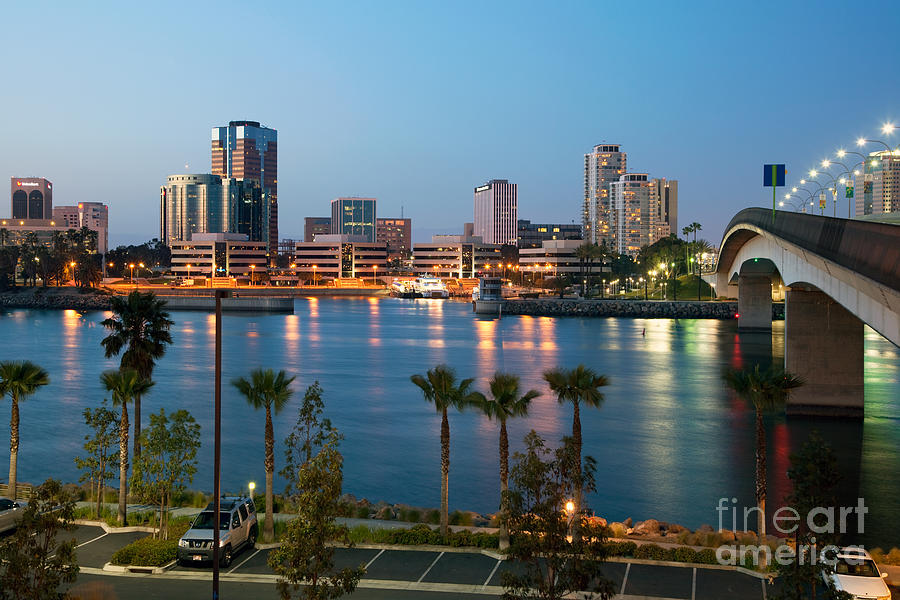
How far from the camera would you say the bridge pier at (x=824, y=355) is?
46.1 metres

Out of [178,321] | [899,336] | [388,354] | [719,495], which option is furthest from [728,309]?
[899,336]

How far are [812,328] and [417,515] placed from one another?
29866mm

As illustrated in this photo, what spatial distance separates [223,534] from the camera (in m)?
20.8

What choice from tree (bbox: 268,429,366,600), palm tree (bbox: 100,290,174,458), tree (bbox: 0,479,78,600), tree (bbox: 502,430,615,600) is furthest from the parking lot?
palm tree (bbox: 100,290,174,458)

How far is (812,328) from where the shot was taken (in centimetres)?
4656

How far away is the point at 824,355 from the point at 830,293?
465 inches

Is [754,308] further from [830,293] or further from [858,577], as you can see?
[858,577]

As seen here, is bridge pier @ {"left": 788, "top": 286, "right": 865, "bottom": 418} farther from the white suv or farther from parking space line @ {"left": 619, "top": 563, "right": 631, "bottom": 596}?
the white suv

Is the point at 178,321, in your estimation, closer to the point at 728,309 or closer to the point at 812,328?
the point at 728,309

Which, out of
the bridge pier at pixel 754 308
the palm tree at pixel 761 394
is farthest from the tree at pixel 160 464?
the bridge pier at pixel 754 308

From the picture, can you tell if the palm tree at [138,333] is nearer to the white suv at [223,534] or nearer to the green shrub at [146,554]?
the green shrub at [146,554]

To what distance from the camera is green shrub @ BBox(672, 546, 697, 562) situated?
2084 cm

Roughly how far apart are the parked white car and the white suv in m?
14.1

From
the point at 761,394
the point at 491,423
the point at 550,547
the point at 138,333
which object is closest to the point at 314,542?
the point at 550,547
